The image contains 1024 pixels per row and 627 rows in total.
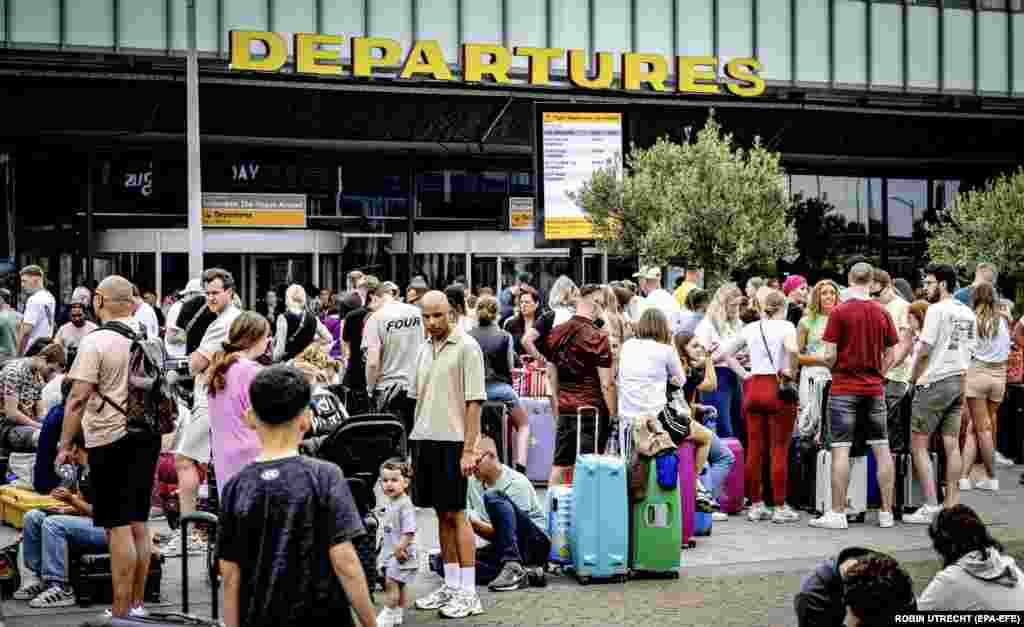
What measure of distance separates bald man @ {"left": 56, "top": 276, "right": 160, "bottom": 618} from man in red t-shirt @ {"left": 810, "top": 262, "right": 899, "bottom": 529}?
5.94m

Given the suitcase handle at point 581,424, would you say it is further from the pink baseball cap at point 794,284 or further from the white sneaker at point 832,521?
the pink baseball cap at point 794,284

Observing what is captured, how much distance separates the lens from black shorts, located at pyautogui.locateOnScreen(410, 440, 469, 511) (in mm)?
7930

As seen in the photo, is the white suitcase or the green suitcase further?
the white suitcase

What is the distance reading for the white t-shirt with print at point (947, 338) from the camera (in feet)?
37.1

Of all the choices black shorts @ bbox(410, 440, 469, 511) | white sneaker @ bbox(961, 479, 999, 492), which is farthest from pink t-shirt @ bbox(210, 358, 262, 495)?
white sneaker @ bbox(961, 479, 999, 492)

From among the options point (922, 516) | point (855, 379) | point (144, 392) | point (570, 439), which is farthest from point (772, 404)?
point (144, 392)

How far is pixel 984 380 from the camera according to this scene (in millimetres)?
12789

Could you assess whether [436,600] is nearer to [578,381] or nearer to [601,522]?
[601,522]

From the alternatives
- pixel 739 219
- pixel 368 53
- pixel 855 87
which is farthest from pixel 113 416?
pixel 855 87

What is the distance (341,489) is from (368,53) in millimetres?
24396

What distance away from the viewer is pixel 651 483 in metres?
9.17

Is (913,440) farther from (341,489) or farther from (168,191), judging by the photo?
(168,191)

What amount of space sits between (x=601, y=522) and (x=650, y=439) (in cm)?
71

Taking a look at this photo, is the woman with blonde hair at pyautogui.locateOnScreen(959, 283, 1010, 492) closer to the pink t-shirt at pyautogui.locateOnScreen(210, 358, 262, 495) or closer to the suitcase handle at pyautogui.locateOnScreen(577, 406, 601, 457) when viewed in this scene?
the suitcase handle at pyautogui.locateOnScreen(577, 406, 601, 457)
